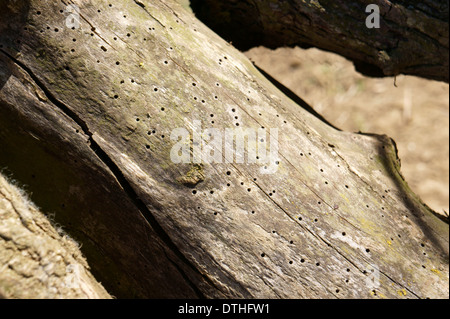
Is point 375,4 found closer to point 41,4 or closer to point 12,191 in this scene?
point 41,4

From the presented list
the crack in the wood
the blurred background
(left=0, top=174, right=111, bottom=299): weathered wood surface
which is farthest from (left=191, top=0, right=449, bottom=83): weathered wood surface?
(left=0, top=174, right=111, bottom=299): weathered wood surface

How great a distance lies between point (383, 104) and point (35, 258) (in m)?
3.40

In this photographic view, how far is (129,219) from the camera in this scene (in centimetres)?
186

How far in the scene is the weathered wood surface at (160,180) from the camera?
1.80 metres

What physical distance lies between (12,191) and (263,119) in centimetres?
146

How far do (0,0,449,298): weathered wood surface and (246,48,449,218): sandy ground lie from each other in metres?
1.62

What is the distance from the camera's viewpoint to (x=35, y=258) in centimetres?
180

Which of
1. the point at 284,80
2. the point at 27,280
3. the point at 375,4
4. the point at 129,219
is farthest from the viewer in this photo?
the point at 284,80

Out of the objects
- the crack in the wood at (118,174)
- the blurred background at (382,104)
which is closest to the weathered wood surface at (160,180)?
the crack in the wood at (118,174)

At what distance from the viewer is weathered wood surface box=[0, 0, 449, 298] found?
1797 mm

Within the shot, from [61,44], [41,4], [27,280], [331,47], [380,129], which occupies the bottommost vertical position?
[27,280]

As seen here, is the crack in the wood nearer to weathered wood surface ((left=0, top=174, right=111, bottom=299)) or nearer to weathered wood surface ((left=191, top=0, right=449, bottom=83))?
weathered wood surface ((left=0, top=174, right=111, bottom=299))

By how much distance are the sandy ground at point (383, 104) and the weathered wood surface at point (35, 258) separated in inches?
93.3

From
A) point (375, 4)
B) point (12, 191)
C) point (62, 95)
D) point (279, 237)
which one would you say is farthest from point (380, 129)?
point (12, 191)
